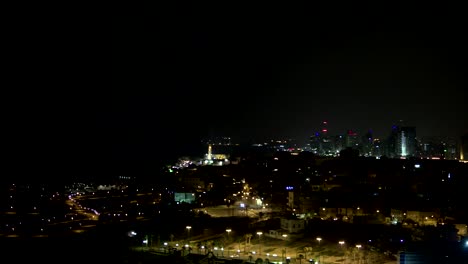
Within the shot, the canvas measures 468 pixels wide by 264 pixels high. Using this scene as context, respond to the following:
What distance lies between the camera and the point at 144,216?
8984 mm

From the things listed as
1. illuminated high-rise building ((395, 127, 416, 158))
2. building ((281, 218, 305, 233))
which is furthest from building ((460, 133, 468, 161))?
building ((281, 218, 305, 233))

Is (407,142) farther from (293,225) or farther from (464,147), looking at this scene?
(293,225)

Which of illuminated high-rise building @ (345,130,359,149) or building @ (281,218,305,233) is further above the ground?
illuminated high-rise building @ (345,130,359,149)

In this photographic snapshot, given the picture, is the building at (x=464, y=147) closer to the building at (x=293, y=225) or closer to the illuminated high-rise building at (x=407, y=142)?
the illuminated high-rise building at (x=407, y=142)

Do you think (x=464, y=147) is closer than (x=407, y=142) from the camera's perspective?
Yes

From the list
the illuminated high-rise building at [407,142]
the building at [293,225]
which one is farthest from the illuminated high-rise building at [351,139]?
the building at [293,225]

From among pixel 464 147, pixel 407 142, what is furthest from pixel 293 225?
pixel 407 142

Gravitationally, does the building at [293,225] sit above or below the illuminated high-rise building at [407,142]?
below

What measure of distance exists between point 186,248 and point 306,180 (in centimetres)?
788

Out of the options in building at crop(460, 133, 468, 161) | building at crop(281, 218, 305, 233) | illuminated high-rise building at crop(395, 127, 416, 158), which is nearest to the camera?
building at crop(281, 218, 305, 233)

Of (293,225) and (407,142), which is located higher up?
(407,142)

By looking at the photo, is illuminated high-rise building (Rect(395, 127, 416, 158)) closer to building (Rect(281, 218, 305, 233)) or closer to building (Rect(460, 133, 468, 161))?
building (Rect(460, 133, 468, 161))

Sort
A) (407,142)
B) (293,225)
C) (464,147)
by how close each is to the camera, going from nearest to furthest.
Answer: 1. (293,225)
2. (464,147)
3. (407,142)

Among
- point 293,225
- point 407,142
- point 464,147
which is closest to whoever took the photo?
point 293,225
